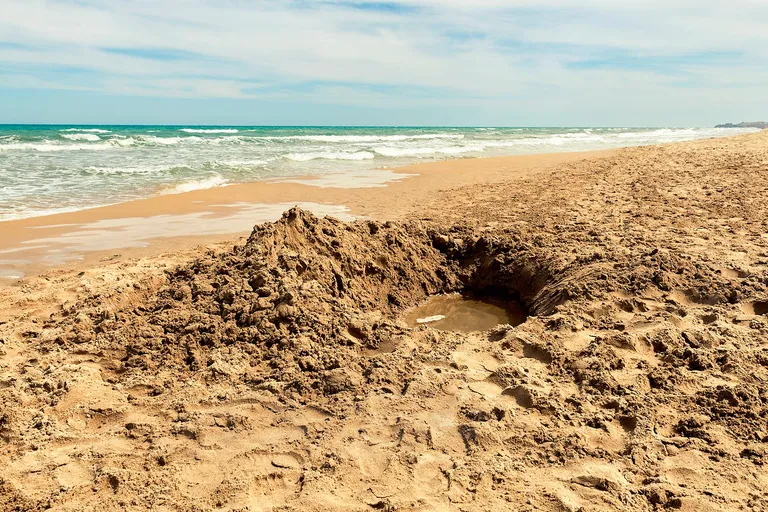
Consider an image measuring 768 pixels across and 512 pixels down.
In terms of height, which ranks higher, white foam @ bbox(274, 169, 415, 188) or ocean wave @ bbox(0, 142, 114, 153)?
ocean wave @ bbox(0, 142, 114, 153)

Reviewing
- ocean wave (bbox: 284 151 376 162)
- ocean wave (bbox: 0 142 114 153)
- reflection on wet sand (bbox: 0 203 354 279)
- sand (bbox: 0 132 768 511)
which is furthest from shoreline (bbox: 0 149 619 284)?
ocean wave (bbox: 0 142 114 153)

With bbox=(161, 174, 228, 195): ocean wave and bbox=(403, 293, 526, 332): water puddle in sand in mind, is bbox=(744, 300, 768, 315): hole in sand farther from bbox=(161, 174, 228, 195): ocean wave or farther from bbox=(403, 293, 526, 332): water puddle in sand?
bbox=(161, 174, 228, 195): ocean wave

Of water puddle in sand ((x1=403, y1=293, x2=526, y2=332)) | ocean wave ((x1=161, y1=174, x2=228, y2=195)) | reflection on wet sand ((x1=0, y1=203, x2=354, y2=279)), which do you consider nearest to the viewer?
water puddle in sand ((x1=403, y1=293, x2=526, y2=332))

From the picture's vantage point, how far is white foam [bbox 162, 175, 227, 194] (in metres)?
11.5

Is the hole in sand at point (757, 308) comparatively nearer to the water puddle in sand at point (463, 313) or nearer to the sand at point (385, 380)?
the sand at point (385, 380)

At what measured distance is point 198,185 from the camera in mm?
12320

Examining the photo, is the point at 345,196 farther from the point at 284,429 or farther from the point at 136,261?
the point at 284,429

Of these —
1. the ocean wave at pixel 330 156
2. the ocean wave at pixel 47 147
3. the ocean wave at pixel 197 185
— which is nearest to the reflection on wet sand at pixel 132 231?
the ocean wave at pixel 197 185

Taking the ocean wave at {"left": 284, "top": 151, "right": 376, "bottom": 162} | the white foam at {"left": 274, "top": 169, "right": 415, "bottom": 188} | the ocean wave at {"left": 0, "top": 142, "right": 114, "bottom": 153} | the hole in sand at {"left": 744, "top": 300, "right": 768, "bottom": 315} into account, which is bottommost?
the hole in sand at {"left": 744, "top": 300, "right": 768, "bottom": 315}

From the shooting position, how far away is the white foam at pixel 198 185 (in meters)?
11.5

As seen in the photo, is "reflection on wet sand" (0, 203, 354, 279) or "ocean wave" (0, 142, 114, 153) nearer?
"reflection on wet sand" (0, 203, 354, 279)

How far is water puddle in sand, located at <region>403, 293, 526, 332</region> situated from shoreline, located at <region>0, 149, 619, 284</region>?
323cm

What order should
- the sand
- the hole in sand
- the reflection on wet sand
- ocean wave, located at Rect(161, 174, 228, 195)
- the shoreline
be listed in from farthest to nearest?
1. ocean wave, located at Rect(161, 174, 228, 195)
2. the shoreline
3. the reflection on wet sand
4. the hole in sand
5. the sand

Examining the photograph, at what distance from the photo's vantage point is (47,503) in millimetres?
2293
